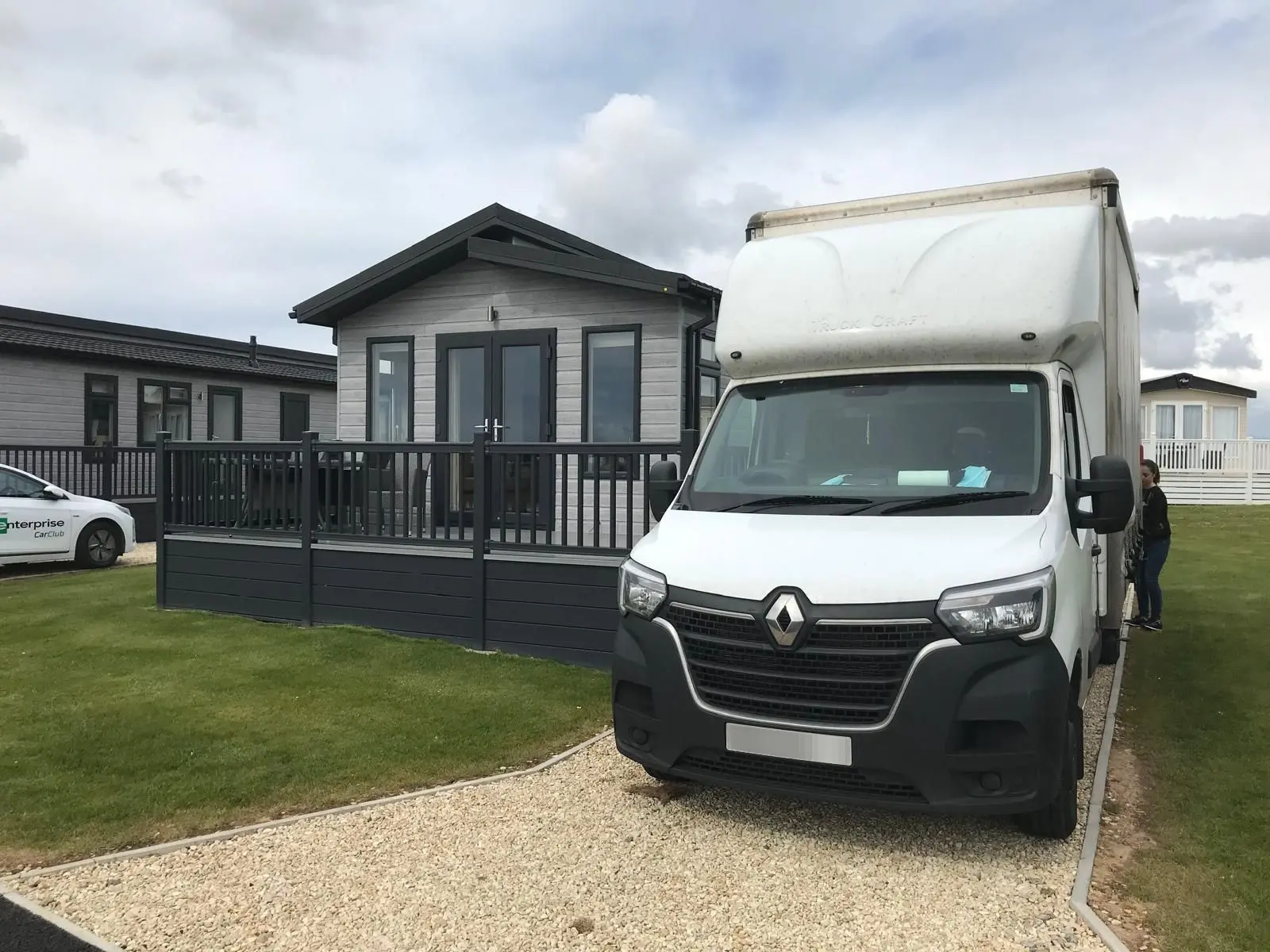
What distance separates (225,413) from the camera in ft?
68.3

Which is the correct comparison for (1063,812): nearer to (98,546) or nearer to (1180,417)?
(98,546)

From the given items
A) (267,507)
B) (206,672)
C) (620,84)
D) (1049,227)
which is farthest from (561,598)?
(620,84)

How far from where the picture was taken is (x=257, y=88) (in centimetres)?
980

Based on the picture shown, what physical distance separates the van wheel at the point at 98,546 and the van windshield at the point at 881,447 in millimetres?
11244

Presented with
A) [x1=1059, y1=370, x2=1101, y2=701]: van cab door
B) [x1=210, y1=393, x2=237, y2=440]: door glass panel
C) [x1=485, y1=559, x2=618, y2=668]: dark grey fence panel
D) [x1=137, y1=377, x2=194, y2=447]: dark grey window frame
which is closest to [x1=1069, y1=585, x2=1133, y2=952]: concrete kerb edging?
[x1=1059, y1=370, x2=1101, y2=701]: van cab door

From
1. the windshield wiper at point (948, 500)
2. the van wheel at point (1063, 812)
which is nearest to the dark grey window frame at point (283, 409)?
the windshield wiper at point (948, 500)

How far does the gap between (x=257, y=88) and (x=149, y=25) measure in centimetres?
131

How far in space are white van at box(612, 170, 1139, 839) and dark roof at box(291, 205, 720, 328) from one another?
4774 mm

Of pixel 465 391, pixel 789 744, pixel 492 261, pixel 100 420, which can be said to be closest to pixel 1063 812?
pixel 789 744

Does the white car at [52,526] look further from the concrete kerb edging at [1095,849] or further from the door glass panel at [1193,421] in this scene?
the door glass panel at [1193,421]

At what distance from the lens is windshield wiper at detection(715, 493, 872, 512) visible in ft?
13.6

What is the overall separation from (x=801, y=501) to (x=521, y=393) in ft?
24.5

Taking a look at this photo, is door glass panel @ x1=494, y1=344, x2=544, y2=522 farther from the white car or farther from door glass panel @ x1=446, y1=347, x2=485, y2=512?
the white car

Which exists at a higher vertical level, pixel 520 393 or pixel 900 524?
pixel 520 393
